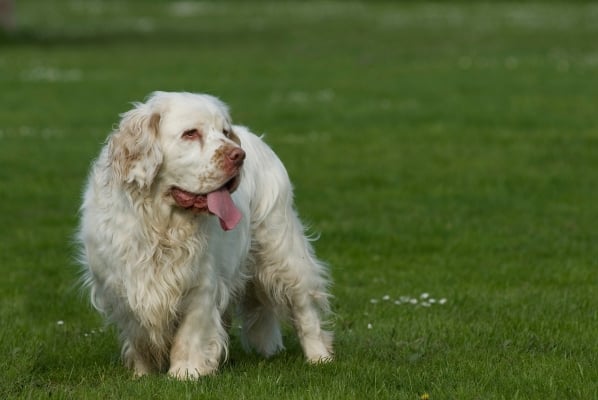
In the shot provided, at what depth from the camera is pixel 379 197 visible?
1359cm

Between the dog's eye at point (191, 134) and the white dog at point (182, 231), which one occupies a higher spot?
the dog's eye at point (191, 134)

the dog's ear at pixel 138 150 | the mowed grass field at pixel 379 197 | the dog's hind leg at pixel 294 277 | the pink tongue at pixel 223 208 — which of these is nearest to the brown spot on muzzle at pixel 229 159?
the pink tongue at pixel 223 208

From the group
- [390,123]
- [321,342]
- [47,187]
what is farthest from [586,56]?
[321,342]

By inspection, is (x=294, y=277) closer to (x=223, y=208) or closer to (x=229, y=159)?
(x=223, y=208)

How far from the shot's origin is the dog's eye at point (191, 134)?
653cm

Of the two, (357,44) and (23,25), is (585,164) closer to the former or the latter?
(357,44)

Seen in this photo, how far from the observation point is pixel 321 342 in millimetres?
7660

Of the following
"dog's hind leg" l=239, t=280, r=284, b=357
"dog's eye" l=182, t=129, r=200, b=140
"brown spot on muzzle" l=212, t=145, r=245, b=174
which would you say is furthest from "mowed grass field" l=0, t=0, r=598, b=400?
"dog's eye" l=182, t=129, r=200, b=140

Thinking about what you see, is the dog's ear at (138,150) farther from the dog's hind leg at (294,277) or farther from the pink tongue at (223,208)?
the dog's hind leg at (294,277)

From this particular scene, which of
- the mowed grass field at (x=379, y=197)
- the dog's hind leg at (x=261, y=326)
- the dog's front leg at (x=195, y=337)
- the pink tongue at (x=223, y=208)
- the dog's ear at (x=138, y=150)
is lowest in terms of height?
the mowed grass field at (x=379, y=197)

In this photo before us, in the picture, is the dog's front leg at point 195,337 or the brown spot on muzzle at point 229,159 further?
the dog's front leg at point 195,337

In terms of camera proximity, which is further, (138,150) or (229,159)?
(138,150)

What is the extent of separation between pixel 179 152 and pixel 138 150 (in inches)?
8.0

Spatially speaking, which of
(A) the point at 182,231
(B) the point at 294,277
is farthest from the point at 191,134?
(B) the point at 294,277
